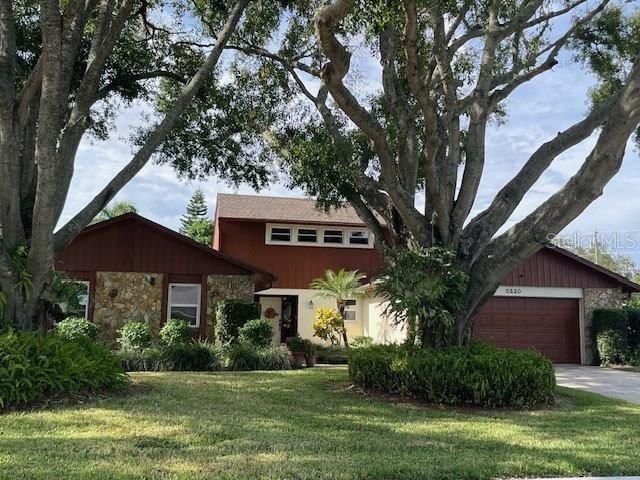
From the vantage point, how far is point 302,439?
19.0ft

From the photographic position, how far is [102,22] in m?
9.52

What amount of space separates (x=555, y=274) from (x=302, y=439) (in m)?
14.4

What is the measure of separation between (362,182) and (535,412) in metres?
5.17

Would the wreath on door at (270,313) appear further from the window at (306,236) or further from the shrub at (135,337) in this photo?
the shrub at (135,337)

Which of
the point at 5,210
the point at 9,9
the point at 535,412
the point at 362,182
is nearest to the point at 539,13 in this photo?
the point at 362,182

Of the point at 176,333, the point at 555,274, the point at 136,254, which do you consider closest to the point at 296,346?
the point at 176,333

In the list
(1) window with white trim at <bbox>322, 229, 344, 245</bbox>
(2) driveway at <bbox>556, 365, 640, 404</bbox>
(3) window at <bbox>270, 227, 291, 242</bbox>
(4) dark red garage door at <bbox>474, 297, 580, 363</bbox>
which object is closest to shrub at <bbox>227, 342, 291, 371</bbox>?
(2) driveway at <bbox>556, 365, 640, 404</bbox>

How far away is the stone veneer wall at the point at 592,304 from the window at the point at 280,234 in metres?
10.6

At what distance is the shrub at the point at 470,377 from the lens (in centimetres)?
827

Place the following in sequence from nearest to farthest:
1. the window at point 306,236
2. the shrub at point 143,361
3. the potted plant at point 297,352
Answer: the shrub at point 143,361
the potted plant at point 297,352
the window at point 306,236

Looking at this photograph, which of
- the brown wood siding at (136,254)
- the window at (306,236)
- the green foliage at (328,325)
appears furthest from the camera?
the window at (306,236)

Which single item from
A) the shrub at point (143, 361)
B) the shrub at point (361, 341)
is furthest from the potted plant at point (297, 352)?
the shrub at point (361, 341)

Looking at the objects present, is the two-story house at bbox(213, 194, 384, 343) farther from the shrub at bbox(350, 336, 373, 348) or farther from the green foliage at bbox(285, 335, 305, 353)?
the green foliage at bbox(285, 335, 305, 353)

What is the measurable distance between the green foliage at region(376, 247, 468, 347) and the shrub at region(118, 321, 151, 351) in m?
7.32
